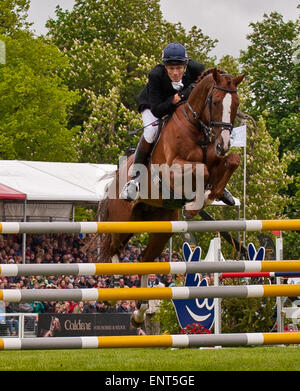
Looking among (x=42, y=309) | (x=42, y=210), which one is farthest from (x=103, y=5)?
(x=42, y=309)

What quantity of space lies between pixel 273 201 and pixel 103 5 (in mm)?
14555

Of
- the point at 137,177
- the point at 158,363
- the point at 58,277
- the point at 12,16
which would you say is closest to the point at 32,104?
the point at 12,16

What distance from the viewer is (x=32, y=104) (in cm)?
2903

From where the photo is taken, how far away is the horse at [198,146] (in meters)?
7.05

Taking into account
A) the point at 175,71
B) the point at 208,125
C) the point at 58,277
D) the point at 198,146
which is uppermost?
the point at 175,71

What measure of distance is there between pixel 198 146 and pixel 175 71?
0.90 m

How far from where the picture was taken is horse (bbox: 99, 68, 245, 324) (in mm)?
7051

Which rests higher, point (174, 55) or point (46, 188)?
point (174, 55)

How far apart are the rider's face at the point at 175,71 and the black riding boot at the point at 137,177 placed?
0.72 metres

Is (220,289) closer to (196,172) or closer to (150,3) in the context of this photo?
(196,172)

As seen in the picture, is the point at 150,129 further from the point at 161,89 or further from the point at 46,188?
the point at 46,188

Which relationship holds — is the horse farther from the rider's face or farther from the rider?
the rider's face

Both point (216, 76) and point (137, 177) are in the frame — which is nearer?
point (216, 76)

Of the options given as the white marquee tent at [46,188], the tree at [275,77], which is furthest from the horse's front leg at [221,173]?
the tree at [275,77]
